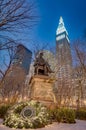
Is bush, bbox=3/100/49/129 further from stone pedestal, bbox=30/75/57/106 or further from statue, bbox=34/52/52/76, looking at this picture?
statue, bbox=34/52/52/76

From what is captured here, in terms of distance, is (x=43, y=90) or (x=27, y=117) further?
(x=43, y=90)

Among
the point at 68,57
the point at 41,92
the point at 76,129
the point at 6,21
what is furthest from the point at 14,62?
the point at 6,21

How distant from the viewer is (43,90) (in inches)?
471

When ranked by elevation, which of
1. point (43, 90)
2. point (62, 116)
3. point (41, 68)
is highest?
point (41, 68)

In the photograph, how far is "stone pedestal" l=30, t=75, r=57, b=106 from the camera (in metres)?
11.6

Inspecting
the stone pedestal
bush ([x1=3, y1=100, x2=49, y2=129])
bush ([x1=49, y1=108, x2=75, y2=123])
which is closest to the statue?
the stone pedestal

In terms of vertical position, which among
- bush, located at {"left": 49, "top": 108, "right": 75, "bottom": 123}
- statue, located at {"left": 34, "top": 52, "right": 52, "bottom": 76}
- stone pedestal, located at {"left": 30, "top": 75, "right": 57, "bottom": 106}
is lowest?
bush, located at {"left": 49, "top": 108, "right": 75, "bottom": 123}

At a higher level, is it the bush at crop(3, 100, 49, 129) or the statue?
the statue

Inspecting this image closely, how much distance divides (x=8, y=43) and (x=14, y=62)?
16.2 meters

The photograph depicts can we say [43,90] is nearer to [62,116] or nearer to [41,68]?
[41,68]

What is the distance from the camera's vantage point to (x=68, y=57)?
26.9m

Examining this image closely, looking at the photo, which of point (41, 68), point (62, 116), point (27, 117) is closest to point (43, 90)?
point (41, 68)

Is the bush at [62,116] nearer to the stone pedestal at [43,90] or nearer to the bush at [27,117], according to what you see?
the bush at [27,117]

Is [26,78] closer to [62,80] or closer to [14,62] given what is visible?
[62,80]
